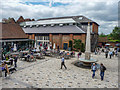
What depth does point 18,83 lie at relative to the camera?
7258 mm

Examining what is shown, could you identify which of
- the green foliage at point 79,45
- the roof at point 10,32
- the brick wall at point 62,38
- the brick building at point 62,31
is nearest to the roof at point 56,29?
the brick building at point 62,31

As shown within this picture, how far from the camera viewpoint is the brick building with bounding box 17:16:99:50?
27.1m

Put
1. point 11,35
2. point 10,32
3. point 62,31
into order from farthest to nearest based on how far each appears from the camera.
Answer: point 62,31
point 10,32
point 11,35

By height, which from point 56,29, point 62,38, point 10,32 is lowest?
point 62,38

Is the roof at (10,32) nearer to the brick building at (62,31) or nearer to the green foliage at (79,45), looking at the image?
the brick building at (62,31)

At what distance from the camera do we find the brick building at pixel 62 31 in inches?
1066

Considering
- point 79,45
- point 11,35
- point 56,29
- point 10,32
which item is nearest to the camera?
point 11,35

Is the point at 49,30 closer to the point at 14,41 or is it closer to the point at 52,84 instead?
the point at 14,41

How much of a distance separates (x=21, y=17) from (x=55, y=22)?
30.7 meters

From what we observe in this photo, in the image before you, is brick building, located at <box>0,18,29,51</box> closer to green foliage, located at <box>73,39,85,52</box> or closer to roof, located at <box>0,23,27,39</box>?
roof, located at <box>0,23,27,39</box>

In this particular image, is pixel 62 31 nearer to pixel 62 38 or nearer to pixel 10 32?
pixel 62 38

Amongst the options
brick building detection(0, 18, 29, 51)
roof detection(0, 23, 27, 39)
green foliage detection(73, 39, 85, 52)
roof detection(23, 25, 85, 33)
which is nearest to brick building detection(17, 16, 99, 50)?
roof detection(23, 25, 85, 33)

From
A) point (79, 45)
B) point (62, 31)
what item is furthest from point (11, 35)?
point (79, 45)

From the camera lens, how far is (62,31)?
28.6 metres
